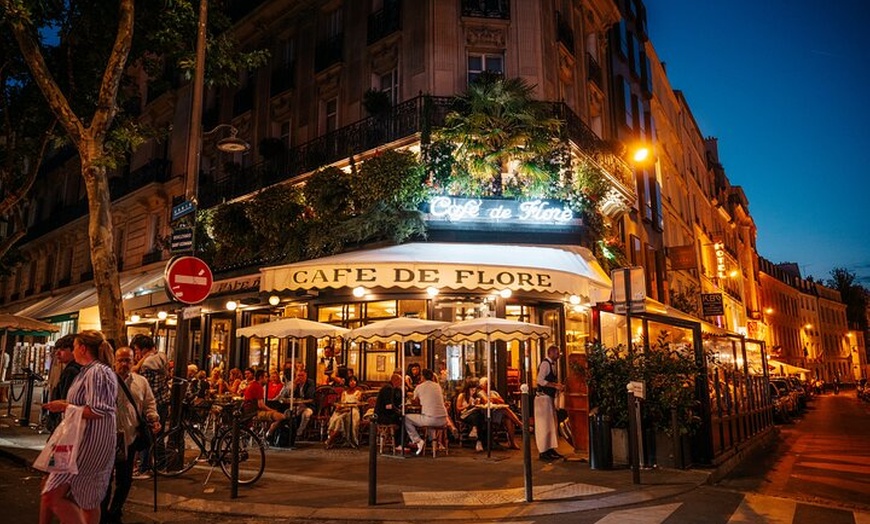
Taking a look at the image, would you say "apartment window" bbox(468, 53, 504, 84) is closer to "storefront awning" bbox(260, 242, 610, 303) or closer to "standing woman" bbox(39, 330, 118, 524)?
"storefront awning" bbox(260, 242, 610, 303)

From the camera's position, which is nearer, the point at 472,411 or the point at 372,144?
the point at 472,411

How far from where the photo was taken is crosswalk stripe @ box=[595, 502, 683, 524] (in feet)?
19.8

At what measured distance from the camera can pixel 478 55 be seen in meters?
16.0

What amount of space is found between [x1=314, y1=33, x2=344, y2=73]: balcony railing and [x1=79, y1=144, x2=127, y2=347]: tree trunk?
30.1 feet

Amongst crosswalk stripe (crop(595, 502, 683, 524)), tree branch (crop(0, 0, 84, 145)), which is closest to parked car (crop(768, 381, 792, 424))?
crosswalk stripe (crop(595, 502, 683, 524))

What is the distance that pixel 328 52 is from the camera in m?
18.5

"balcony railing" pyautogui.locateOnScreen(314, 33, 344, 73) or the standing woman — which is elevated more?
"balcony railing" pyautogui.locateOnScreen(314, 33, 344, 73)

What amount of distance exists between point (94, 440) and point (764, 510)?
6512 mm

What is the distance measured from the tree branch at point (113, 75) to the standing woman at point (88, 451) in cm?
719

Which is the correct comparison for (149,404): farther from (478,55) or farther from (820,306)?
(820,306)

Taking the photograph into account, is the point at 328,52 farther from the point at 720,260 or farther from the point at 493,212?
the point at 720,260

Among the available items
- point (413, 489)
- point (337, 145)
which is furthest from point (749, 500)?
point (337, 145)

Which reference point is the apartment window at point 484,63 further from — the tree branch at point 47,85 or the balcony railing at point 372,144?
the tree branch at point 47,85

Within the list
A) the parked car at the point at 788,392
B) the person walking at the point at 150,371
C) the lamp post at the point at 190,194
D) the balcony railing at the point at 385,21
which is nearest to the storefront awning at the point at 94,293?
the balcony railing at the point at 385,21
